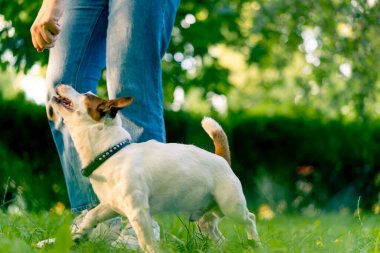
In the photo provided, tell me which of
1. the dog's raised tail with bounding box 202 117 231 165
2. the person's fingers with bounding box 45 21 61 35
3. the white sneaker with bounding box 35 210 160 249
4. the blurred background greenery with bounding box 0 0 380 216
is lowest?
the blurred background greenery with bounding box 0 0 380 216

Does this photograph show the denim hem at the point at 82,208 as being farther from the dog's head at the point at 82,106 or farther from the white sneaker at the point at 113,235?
the dog's head at the point at 82,106

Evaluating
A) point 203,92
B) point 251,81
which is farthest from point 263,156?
point 251,81

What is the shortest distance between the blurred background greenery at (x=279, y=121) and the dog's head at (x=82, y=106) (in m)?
3.97

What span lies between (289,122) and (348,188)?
4.11ft

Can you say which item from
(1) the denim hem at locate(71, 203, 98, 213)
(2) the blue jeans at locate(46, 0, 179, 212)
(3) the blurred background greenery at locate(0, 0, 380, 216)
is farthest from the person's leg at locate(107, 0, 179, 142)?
(3) the blurred background greenery at locate(0, 0, 380, 216)

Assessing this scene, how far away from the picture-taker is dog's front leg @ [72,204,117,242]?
8.07ft

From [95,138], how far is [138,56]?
46 centimetres

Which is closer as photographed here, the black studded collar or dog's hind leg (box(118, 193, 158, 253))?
dog's hind leg (box(118, 193, 158, 253))

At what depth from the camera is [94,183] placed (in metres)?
2.49

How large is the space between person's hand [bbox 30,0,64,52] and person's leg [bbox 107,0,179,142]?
245 millimetres

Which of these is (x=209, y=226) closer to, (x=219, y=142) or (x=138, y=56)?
(x=219, y=142)

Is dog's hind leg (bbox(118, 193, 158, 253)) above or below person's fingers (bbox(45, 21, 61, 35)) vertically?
below

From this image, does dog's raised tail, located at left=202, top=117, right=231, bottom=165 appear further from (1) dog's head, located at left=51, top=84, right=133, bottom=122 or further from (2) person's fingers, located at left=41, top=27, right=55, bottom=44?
(2) person's fingers, located at left=41, top=27, right=55, bottom=44

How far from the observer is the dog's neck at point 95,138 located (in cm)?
252
